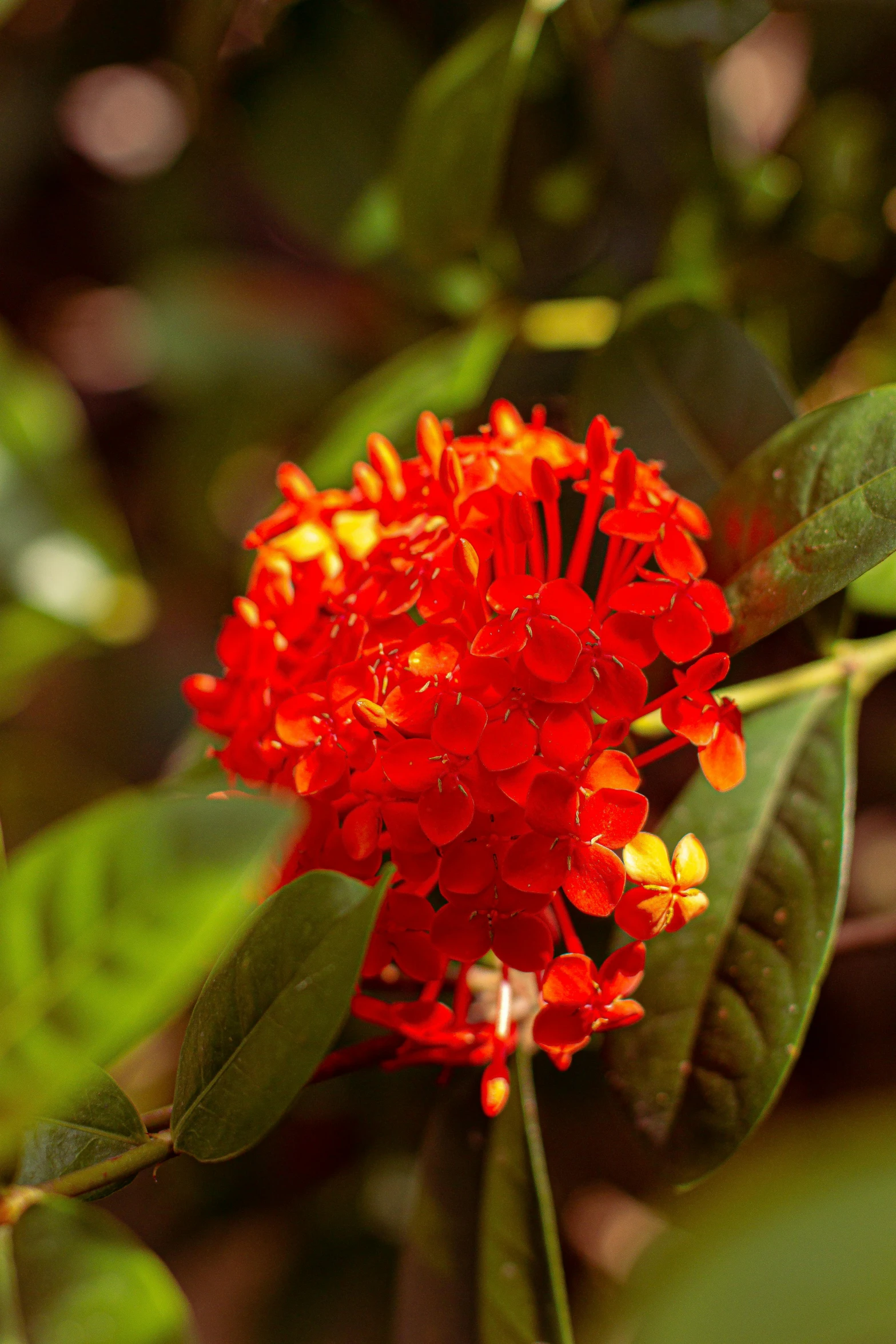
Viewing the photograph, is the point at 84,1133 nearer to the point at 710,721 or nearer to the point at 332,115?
the point at 710,721

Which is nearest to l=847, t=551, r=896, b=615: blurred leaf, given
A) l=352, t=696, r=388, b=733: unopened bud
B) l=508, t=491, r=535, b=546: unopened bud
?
l=508, t=491, r=535, b=546: unopened bud

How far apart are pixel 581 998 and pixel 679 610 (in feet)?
0.81

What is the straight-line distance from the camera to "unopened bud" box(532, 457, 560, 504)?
0.66 meters

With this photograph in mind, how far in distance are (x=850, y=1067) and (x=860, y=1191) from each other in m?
1.30

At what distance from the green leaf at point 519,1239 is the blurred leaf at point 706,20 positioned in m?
0.94

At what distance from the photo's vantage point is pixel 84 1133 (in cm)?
63

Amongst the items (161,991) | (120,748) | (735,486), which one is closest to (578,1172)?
(120,748)

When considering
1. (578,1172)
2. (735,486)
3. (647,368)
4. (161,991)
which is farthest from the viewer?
(578,1172)

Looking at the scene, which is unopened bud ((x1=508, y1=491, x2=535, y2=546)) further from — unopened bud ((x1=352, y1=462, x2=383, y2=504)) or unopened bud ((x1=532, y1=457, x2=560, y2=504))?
unopened bud ((x1=352, y1=462, x2=383, y2=504))

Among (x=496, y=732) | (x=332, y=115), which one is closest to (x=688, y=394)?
(x=496, y=732)

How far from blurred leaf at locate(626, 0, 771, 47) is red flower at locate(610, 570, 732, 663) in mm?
626

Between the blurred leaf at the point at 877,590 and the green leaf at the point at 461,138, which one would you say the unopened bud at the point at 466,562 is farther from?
the green leaf at the point at 461,138

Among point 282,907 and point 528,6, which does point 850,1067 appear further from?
point 528,6

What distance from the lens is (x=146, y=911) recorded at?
432 millimetres
